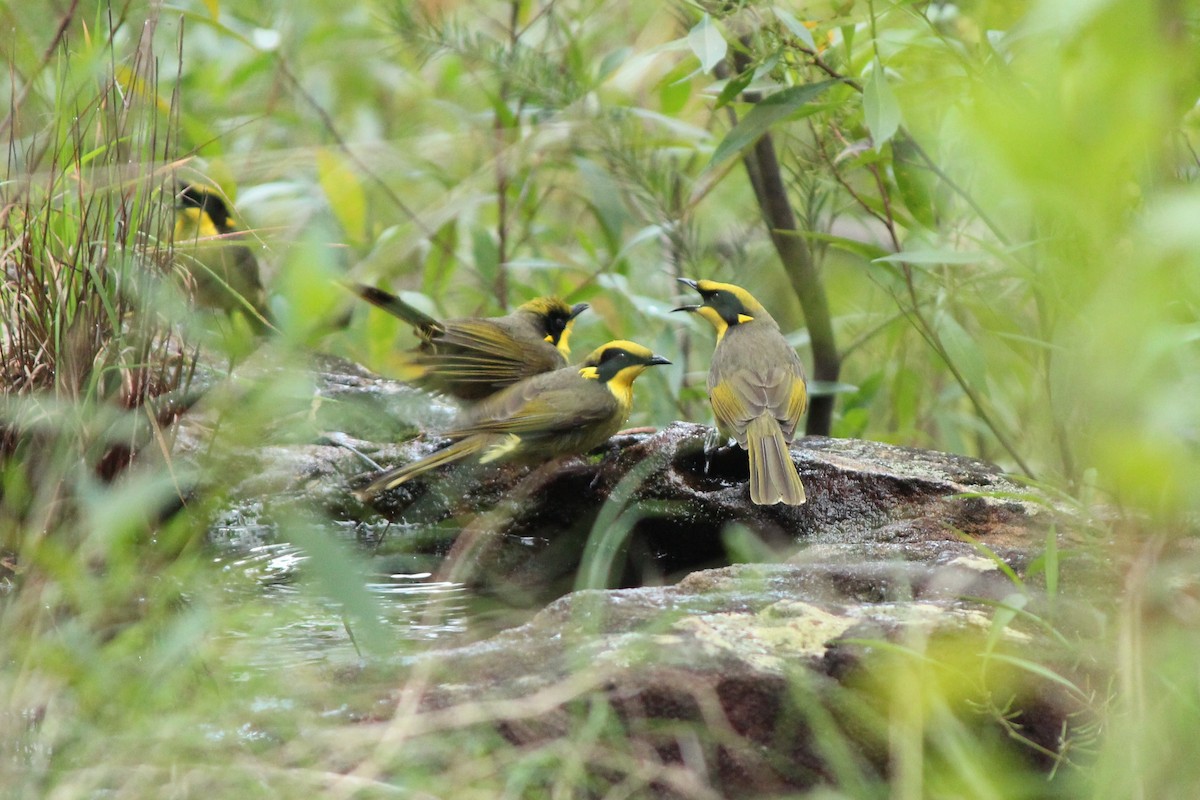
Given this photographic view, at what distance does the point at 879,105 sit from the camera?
3057 millimetres

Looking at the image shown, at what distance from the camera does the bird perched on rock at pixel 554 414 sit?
4.16 meters

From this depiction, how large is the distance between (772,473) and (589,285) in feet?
9.47

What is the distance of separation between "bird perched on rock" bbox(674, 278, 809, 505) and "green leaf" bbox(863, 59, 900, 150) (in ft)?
3.26

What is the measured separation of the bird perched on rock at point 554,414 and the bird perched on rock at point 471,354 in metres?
0.18

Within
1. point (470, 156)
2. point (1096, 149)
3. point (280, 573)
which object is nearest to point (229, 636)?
point (280, 573)

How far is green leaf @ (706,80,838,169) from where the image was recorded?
→ 3533 mm

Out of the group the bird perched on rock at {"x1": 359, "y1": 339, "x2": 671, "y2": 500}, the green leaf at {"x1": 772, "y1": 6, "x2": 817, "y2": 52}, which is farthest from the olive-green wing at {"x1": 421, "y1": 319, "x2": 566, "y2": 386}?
the green leaf at {"x1": 772, "y1": 6, "x2": 817, "y2": 52}

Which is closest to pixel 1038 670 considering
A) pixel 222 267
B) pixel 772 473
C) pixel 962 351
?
pixel 772 473

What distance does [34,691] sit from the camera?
213cm

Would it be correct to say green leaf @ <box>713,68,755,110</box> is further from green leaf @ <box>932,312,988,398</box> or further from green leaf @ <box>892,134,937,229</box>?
green leaf @ <box>932,312,988,398</box>

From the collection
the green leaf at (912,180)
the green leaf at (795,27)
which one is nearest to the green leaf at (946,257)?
the green leaf at (795,27)

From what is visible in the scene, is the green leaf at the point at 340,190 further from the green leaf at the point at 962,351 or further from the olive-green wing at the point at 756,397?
the green leaf at the point at 962,351

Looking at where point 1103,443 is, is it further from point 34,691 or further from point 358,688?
point 34,691

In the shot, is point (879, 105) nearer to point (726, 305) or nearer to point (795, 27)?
point (795, 27)
